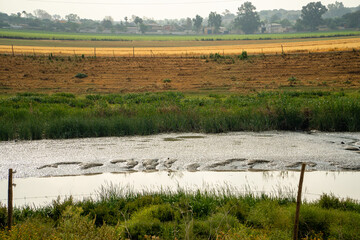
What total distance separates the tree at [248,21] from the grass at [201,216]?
465 ft

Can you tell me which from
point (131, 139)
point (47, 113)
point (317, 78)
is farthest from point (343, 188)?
point (317, 78)

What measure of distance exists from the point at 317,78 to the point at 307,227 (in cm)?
2887

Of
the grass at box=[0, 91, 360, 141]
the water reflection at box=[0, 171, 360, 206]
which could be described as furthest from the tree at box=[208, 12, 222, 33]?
the water reflection at box=[0, 171, 360, 206]

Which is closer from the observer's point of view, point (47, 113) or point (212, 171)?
point (212, 171)

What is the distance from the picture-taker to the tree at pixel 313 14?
125250 mm

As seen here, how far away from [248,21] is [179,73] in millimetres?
113547

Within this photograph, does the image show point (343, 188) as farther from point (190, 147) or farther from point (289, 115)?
point (289, 115)

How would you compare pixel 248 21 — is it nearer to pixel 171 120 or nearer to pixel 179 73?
pixel 179 73

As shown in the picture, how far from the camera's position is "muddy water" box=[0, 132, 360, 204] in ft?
39.4

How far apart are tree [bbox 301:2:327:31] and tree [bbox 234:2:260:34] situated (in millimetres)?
20708

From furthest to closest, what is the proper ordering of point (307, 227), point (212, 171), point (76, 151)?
point (76, 151)
point (212, 171)
point (307, 227)

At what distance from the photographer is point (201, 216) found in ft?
30.6

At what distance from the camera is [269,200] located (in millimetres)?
9734

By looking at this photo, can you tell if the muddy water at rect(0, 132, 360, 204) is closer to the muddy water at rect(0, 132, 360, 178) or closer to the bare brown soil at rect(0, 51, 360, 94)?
the muddy water at rect(0, 132, 360, 178)
